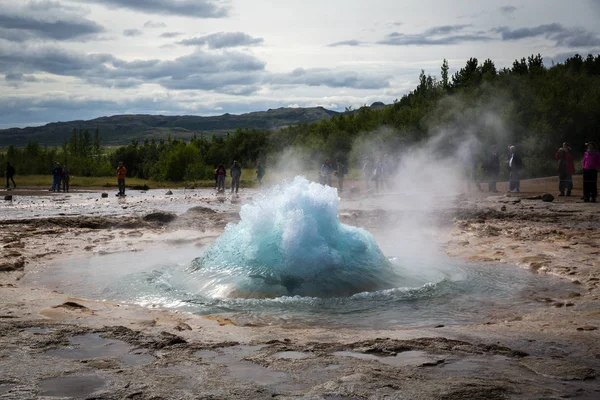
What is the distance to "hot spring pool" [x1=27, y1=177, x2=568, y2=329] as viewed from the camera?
6367mm

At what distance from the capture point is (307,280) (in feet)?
23.4

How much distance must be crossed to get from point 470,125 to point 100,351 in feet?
93.2

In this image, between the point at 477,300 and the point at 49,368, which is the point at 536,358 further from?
the point at 49,368

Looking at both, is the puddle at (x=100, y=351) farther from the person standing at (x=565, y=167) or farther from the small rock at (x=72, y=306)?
the person standing at (x=565, y=167)

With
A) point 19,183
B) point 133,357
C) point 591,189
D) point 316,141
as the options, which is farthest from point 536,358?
point 316,141

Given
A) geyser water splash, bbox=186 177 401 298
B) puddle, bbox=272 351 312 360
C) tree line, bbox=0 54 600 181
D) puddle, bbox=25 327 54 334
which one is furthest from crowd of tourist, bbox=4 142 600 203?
puddle, bbox=25 327 54 334

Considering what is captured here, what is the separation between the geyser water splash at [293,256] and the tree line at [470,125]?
67.3ft

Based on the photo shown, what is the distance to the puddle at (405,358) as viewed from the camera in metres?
4.31

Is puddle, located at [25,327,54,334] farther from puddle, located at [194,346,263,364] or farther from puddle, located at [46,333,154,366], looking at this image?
puddle, located at [194,346,263,364]

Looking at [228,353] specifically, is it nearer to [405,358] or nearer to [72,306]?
[405,358]

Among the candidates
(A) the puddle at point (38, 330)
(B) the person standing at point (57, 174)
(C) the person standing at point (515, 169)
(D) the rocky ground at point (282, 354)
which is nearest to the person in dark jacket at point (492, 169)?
(C) the person standing at point (515, 169)

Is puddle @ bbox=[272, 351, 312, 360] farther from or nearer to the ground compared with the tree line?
nearer to the ground

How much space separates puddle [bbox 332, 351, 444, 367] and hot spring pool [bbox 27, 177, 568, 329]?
1258 millimetres

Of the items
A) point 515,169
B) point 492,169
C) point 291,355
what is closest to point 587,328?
point 291,355
